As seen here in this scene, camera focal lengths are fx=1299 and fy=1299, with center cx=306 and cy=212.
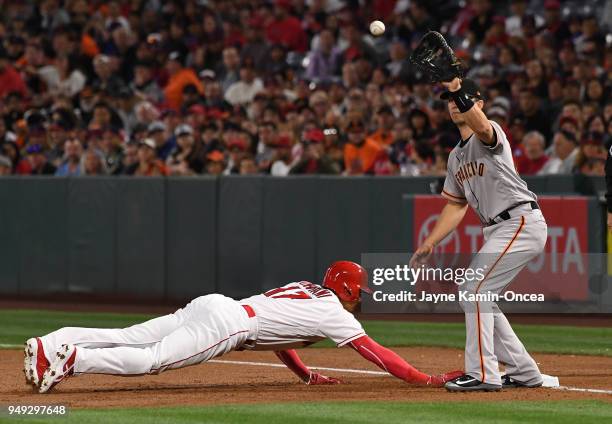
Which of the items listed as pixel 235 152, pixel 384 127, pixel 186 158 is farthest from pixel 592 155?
pixel 186 158

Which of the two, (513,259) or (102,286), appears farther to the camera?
(102,286)

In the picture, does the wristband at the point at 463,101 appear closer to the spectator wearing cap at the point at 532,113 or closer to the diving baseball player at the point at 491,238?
the diving baseball player at the point at 491,238

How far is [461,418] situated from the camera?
6637 millimetres

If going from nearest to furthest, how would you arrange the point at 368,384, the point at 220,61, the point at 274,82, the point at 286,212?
the point at 368,384, the point at 286,212, the point at 274,82, the point at 220,61

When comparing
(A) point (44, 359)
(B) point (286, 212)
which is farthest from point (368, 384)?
(B) point (286, 212)

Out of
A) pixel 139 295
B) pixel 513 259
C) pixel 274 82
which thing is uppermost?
pixel 274 82

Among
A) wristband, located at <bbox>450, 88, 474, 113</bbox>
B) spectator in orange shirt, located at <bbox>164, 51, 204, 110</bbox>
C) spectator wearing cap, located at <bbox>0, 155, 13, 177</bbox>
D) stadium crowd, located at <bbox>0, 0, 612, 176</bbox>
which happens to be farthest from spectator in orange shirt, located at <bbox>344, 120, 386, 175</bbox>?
wristband, located at <bbox>450, 88, 474, 113</bbox>

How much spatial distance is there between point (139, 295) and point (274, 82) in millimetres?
4102

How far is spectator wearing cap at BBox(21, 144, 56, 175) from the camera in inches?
695

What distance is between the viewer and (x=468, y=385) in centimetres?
765

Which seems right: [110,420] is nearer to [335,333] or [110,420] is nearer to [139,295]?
[335,333]

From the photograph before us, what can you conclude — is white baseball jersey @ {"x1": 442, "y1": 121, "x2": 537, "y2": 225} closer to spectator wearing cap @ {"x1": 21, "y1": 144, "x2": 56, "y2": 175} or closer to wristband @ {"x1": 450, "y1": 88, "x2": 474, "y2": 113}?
wristband @ {"x1": 450, "y1": 88, "x2": 474, "y2": 113}

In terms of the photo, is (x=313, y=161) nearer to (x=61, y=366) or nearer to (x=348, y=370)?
(x=348, y=370)

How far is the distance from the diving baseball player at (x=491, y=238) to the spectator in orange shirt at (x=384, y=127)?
319 inches
